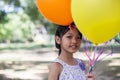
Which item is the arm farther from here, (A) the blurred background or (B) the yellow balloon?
(A) the blurred background

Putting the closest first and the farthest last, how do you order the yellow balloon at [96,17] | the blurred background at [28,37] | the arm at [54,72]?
the yellow balloon at [96,17] → the arm at [54,72] → the blurred background at [28,37]

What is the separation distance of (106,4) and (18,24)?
92.9 feet

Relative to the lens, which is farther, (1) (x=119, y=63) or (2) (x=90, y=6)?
(1) (x=119, y=63)

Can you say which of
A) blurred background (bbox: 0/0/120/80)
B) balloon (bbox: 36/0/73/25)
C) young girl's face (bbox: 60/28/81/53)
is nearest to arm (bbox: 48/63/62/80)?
young girl's face (bbox: 60/28/81/53)

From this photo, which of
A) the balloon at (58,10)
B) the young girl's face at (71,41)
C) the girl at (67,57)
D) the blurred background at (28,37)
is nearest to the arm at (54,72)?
the girl at (67,57)

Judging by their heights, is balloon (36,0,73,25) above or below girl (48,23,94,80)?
above

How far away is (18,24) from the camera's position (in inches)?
1181

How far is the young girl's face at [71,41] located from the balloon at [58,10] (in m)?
0.08

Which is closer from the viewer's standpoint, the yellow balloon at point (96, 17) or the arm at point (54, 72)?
the yellow balloon at point (96, 17)

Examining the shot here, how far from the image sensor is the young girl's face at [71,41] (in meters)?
2.22

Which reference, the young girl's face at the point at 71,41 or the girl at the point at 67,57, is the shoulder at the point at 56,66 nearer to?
the girl at the point at 67,57

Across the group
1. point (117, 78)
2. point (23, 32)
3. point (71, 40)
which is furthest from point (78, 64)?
point (23, 32)

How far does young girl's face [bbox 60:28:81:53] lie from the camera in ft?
7.28

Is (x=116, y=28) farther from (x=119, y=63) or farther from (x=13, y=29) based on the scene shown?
(x=13, y=29)
